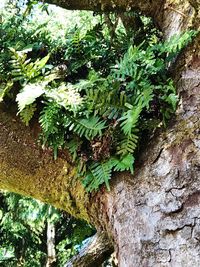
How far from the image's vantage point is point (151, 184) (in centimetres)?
174

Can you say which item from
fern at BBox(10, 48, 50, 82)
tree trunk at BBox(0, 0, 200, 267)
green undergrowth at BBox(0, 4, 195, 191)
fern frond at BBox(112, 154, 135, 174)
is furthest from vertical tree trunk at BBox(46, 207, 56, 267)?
fern frond at BBox(112, 154, 135, 174)

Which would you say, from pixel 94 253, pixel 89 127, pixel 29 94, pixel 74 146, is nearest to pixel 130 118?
pixel 89 127

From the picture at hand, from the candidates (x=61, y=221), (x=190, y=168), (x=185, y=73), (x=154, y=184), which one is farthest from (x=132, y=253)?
(x=61, y=221)

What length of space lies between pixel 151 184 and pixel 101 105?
1.35 ft

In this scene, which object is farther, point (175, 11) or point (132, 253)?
point (175, 11)

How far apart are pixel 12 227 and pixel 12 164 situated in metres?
2.80

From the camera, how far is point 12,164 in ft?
7.23

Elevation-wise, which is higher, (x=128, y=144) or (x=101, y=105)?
(x=101, y=105)

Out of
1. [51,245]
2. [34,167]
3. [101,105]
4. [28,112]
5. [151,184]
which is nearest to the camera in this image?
[151,184]

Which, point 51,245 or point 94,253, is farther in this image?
point 51,245

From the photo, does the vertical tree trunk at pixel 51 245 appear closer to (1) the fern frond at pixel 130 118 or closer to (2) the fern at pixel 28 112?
(2) the fern at pixel 28 112

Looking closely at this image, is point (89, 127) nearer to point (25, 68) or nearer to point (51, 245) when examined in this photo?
point (25, 68)

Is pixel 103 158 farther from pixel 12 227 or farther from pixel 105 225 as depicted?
pixel 12 227

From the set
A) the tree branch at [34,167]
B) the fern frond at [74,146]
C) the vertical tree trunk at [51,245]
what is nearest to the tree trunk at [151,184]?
the tree branch at [34,167]
